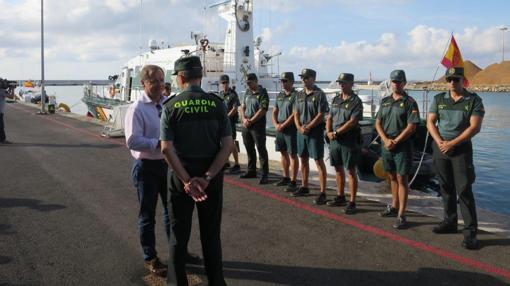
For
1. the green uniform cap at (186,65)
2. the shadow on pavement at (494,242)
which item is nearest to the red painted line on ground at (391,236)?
the shadow on pavement at (494,242)

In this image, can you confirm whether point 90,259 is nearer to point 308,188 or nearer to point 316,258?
point 316,258

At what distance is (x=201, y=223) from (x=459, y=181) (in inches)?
125

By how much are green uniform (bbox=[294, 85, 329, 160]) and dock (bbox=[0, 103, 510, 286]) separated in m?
0.75

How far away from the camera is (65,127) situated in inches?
653

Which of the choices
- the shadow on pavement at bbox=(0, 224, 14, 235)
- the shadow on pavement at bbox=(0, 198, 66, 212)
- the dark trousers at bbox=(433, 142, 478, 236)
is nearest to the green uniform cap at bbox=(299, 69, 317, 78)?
the dark trousers at bbox=(433, 142, 478, 236)

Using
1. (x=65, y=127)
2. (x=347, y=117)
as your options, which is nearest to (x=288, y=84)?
(x=347, y=117)

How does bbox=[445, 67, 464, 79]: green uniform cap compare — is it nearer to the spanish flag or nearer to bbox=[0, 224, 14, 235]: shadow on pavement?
the spanish flag

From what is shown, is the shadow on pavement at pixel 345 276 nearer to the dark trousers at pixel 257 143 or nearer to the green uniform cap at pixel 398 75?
the green uniform cap at pixel 398 75

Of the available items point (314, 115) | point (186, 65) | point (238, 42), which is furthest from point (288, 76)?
point (238, 42)

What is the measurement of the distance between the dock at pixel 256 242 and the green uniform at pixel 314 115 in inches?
29.7

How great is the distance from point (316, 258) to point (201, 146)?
194 cm

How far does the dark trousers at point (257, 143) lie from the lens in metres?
7.67

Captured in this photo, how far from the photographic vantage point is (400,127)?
214 inches

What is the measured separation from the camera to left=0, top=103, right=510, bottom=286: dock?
395 cm
